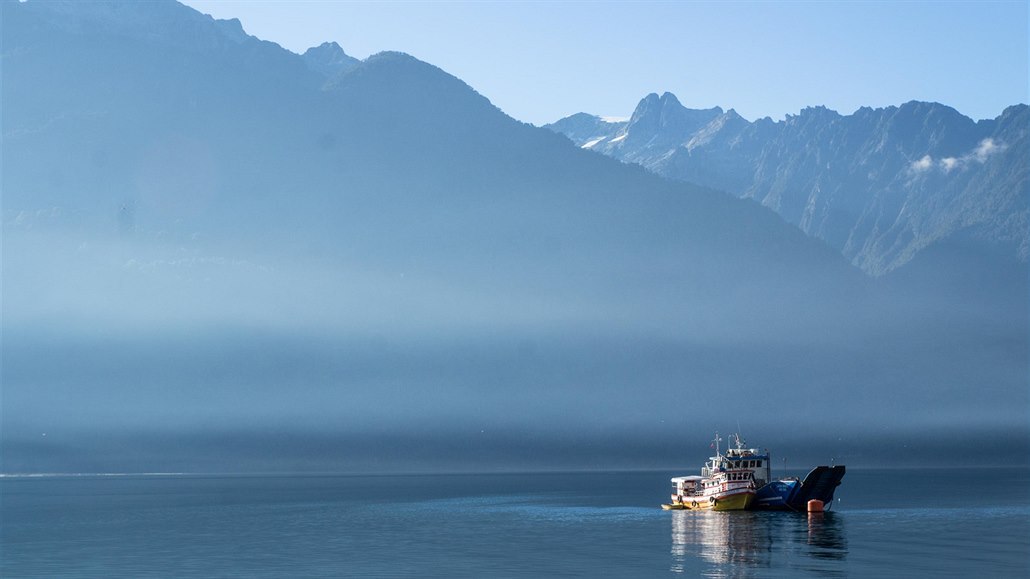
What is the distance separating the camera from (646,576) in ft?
481

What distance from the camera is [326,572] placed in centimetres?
15225

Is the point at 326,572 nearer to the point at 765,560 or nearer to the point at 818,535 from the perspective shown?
the point at 765,560

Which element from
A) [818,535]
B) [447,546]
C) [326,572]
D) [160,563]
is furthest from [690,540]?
[160,563]

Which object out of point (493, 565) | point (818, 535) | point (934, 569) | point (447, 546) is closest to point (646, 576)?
point (493, 565)

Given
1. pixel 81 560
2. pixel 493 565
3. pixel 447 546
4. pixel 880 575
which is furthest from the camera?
pixel 447 546

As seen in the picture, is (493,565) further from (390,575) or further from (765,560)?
(765,560)

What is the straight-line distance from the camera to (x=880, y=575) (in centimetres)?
14575

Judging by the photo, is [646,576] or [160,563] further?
[160,563]

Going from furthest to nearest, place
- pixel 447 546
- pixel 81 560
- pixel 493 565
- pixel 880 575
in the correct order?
pixel 447 546
pixel 81 560
pixel 493 565
pixel 880 575

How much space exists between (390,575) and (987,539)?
95.7 metres

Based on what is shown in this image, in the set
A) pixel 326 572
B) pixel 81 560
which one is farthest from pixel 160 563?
pixel 326 572

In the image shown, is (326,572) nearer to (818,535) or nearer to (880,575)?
(880,575)

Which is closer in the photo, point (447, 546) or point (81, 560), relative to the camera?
point (81, 560)

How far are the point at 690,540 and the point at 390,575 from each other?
5935 cm
